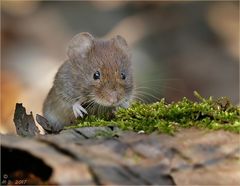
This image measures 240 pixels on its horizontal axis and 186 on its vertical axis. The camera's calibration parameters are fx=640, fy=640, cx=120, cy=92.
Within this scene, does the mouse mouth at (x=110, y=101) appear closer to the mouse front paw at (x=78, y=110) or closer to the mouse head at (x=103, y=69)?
the mouse head at (x=103, y=69)

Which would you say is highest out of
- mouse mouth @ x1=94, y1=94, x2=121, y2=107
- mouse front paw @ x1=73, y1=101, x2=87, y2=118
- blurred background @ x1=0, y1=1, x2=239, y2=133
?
blurred background @ x1=0, y1=1, x2=239, y2=133

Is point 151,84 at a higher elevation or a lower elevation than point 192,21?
lower

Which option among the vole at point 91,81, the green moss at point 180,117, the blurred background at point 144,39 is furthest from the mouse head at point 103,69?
the blurred background at point 144,39

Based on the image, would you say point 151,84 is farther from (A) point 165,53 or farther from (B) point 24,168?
(B) point 24,168

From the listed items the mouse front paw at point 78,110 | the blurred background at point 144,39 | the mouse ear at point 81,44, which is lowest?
the mouse front paw at point 78,110

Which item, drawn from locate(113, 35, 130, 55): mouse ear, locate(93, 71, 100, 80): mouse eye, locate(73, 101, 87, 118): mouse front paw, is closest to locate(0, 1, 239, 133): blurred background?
locate(113, 35, 130, 55): mouse ear

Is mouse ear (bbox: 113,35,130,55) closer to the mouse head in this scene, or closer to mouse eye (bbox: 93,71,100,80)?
the mouse head

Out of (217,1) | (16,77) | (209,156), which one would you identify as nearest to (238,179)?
(209,156)
